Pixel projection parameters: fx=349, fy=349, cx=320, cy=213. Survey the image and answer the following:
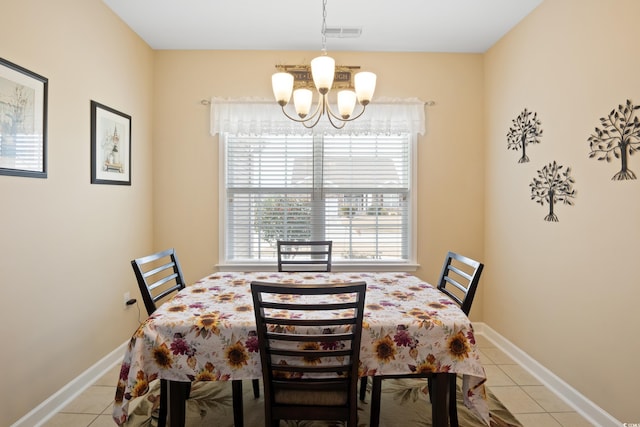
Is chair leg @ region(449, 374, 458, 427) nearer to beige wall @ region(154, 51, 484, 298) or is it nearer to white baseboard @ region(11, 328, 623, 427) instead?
white baseboard @ region(11, 328, 623, 427)

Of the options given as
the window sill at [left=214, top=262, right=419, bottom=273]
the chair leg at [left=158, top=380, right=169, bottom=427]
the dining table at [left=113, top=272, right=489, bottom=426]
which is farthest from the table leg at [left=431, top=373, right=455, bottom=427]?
the window sill at [left=214, top=262, right=419, bottom=273]

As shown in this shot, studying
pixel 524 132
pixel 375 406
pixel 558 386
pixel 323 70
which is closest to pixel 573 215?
pixel 524 132

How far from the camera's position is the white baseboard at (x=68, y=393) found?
1.90 meters

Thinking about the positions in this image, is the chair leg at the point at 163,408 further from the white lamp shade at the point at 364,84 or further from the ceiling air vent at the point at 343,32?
the ceiling air vent at the point at 343,32

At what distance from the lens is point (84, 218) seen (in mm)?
2338

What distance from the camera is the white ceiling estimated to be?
2.49 meters

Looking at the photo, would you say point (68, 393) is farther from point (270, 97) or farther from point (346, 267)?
point (270, 97)

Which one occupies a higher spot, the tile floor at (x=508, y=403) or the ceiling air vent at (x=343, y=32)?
the ceiling air vent at (x=343, y=32)

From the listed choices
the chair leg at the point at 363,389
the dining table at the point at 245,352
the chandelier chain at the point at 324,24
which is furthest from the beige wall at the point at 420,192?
the chair leg at the point at 363,389

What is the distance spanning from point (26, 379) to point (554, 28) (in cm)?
385

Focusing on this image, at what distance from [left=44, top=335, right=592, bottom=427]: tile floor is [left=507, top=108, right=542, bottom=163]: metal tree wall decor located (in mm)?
1599

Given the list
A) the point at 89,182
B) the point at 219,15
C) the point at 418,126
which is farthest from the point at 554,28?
the point at 89,182

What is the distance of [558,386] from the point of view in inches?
89.0

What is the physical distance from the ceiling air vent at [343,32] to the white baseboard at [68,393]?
3.00 meters
